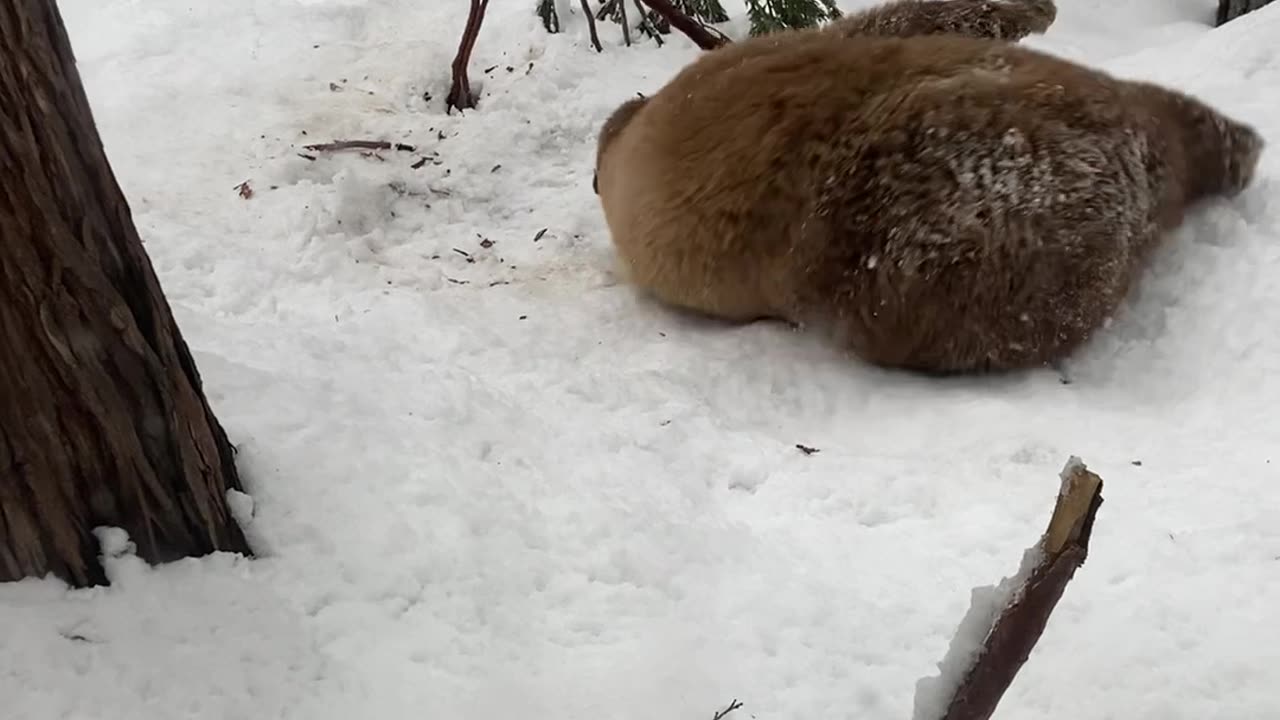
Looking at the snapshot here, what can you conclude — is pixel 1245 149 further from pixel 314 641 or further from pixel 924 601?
pixel 314 641

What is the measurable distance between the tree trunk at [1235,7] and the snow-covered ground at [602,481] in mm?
2384

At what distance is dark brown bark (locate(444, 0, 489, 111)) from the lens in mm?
5746

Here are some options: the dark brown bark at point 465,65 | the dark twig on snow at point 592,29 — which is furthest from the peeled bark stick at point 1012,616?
the dark twig on snow at point 592,29

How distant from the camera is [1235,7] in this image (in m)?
7.04

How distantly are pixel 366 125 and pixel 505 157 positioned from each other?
33.2 inches

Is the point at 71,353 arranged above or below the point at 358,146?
above

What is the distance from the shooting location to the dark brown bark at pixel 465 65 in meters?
5.75

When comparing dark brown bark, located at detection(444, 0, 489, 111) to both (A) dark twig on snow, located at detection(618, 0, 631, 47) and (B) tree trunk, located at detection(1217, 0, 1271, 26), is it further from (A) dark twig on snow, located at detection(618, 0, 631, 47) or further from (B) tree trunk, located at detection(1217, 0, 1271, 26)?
(B) tree trunk, located at detection(1217, 0, 1271, 26)

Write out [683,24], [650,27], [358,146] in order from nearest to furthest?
[683,24], [358,146], [650,27]

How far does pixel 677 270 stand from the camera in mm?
3865

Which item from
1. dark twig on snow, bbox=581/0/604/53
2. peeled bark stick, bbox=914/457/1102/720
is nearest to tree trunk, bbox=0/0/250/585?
peeled bark stick, bbox=914/457/1102/720

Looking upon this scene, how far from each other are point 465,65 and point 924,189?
3.39 metres

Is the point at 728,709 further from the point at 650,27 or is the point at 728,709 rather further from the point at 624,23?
the point at 650,27

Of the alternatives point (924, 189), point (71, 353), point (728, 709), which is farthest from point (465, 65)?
point (728, 709)
